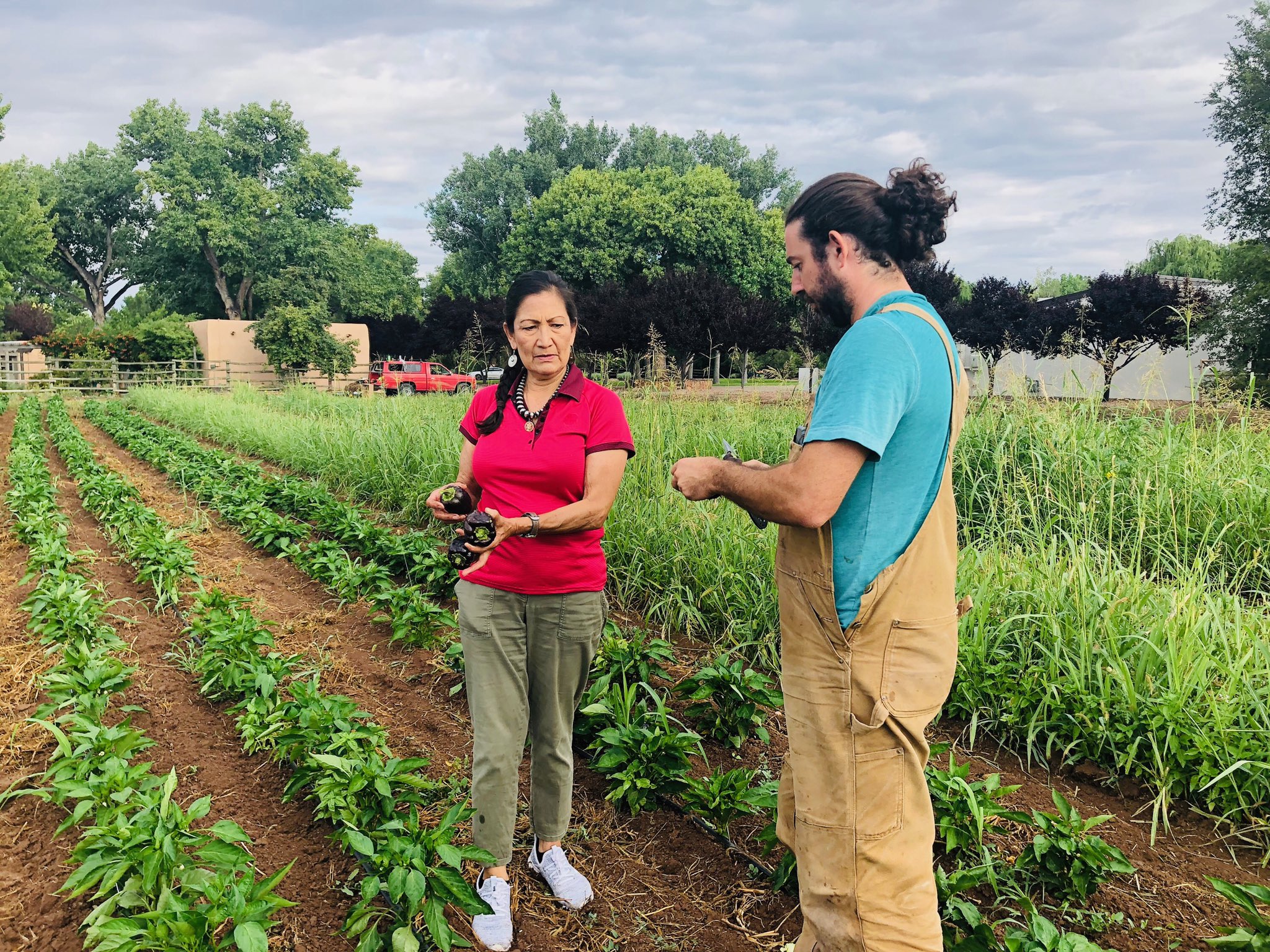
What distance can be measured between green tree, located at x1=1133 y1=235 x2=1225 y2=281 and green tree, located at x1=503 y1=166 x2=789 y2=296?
73.8 feet

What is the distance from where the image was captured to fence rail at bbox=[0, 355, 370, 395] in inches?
1117

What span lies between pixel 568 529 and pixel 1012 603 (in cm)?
262

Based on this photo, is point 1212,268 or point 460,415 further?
point 1212,268

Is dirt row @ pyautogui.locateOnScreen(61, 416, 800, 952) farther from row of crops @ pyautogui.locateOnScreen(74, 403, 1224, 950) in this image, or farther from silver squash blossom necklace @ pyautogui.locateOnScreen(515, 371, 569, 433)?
silver squash blossom necklace @ pyautogui.locateOnScreen(515, 371, 569, 433)

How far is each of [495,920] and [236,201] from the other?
153 feet

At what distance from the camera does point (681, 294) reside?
2744 centimetres

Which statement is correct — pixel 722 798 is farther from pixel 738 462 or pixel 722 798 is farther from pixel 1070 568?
pixel 1070 568

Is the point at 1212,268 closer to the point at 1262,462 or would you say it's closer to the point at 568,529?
the point at 1262,462

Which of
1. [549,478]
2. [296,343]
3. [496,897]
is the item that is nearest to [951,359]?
[549,478]

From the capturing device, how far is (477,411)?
270cm

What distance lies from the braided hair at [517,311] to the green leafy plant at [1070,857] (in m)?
1.98

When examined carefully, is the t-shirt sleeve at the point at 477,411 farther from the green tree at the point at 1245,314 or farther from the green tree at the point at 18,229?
the green tree at the point at 18,229

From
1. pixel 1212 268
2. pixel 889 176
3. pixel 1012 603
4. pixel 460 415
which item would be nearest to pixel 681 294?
pixel 460 415

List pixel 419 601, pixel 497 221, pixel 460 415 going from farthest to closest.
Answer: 1. pixel 497 221
2. pixel 460 415
3. pixel 419 601
